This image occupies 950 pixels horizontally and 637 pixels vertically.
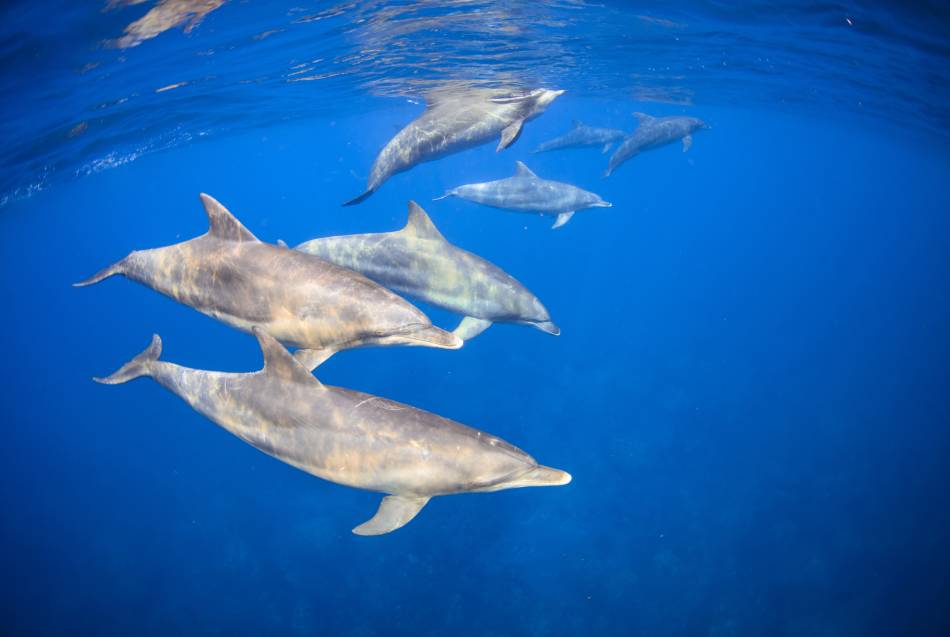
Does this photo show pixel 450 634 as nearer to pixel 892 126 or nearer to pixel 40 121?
pixel 40 121

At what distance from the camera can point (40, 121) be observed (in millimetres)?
15344

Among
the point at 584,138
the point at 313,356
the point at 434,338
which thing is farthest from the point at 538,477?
the point at 584,138

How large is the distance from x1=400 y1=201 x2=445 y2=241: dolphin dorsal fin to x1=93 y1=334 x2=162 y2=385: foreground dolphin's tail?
4042 millimetres

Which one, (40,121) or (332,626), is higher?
(40,121)

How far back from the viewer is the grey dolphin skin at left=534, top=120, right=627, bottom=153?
21.3 m

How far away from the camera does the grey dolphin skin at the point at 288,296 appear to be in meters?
4.81

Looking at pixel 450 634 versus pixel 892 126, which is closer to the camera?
pixel 450 634

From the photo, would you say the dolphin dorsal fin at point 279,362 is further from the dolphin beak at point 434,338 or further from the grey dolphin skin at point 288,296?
the dolphin beak at point 434,338

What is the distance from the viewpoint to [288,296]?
5.08 m

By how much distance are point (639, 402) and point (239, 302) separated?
64.7 ft

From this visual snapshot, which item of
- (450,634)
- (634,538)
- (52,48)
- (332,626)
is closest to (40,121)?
(52,48)

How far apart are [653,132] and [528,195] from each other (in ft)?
22.8

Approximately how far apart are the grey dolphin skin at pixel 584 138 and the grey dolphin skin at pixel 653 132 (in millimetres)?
2694

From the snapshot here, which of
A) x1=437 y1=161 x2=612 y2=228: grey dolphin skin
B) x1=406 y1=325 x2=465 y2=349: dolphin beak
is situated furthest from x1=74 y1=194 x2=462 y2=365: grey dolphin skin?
x1=437 y1=161 x2=612 y2=228: grey dolphin skin
